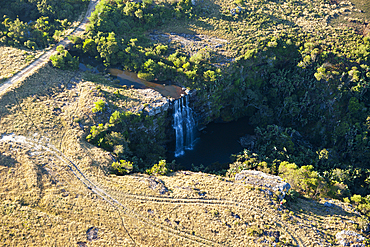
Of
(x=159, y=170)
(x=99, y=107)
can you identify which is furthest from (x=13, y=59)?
(x=159, y=170)

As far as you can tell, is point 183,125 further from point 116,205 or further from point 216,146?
point 116,205

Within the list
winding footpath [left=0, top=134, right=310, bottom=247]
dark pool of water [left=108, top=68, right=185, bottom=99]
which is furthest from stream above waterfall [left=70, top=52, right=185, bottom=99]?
winding footpath [left=0, top=134, right=310, bottom=247]

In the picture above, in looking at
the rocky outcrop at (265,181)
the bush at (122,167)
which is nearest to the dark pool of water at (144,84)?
the bush at (122,167)

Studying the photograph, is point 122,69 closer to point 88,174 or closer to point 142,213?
point 88,174

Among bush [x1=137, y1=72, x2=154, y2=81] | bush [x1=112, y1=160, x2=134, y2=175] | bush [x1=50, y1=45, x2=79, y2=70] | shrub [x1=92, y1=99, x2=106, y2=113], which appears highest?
bush [x1=50, y1=45, x2=79, y2=70]

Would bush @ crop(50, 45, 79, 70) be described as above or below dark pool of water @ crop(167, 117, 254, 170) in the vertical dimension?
above

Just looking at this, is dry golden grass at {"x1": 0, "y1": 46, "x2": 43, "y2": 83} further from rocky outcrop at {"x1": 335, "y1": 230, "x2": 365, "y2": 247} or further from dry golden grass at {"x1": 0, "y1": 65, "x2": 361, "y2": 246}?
rocky outcrop at {"x1": 335, "y1": 230, "x2": 365, "y2": 247}


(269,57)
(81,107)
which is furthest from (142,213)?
(269,57)

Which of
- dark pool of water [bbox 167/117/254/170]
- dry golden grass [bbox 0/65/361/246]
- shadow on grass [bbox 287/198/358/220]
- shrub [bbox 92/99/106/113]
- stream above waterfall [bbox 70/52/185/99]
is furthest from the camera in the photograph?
stream above waterfall [bbox 70/52/185/99]
